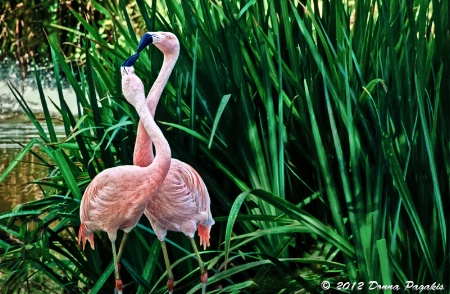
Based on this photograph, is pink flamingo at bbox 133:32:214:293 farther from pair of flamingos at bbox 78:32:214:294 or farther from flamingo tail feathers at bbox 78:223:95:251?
flamingo tail feathers at bbox 78:223:95:251

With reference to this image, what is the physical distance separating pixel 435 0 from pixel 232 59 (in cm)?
41

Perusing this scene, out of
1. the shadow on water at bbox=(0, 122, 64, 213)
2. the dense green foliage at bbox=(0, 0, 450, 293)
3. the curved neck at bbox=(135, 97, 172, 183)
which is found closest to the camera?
the curved neck at bbox=(135, 97, 172, 183)

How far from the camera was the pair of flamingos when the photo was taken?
1617 mm

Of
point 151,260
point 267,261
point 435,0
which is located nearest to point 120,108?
point 151,260

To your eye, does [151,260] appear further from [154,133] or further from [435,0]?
[435,0]

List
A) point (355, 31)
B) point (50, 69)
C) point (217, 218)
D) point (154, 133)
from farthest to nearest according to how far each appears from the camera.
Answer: point (50, 69), point (355, 31), point (217, 218), point (154, 133)

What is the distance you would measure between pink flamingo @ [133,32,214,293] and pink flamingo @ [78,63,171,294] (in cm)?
3

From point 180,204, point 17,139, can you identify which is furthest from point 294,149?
point 17,139

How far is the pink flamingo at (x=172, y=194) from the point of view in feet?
5.40

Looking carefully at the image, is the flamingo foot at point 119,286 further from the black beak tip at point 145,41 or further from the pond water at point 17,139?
the pond water at point 17,139

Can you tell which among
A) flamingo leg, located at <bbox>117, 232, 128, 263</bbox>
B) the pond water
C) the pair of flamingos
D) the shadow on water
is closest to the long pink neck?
the pair of flamingos

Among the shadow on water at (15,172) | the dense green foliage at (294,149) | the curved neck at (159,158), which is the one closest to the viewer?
the curved neck at (159,158)

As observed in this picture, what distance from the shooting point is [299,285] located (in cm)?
176

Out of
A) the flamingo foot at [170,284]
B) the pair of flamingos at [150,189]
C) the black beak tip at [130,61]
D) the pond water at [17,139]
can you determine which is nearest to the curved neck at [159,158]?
the pair of flamingos at [150,189]
